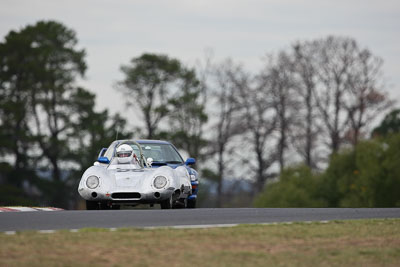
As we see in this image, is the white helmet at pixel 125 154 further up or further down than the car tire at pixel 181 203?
further up

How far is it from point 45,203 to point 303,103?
702 inches

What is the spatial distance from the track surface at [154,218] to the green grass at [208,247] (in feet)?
4.16

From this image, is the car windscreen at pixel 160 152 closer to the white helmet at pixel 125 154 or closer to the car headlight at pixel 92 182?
the white helmet at pixel 125 154

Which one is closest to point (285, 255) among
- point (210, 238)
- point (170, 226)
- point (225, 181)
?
point (210, 238)

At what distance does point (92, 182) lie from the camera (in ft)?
64.2

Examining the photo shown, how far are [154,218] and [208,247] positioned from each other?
4.19 meters

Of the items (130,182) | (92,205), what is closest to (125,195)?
(130,182)

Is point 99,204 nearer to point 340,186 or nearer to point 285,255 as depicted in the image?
point 285,255

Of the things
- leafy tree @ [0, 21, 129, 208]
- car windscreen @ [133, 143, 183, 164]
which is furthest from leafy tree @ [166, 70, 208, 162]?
car windscreen @ [133, 143, 183, 164]

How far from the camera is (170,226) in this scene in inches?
542

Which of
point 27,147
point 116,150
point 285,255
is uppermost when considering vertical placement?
point 27,147

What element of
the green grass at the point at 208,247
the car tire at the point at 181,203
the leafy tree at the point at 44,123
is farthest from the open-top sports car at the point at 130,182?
the leafy tree at the point at 44,123

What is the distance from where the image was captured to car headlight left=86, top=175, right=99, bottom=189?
19.5m

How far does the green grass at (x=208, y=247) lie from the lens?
33.8ft
